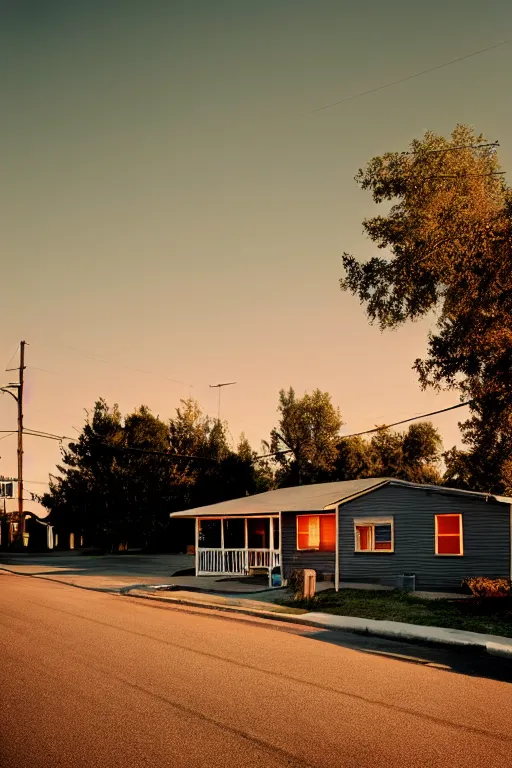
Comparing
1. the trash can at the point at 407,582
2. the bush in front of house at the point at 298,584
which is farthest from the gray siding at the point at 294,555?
the bush in front of house at the point at 298,584

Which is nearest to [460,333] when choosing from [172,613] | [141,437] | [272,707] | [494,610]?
[494,610]

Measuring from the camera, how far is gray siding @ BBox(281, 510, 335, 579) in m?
30.4

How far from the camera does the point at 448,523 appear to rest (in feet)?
87.0

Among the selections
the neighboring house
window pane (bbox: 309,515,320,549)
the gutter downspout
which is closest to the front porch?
the neighboring house

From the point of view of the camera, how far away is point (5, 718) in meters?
8.16

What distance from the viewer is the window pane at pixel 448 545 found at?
86.0 feet

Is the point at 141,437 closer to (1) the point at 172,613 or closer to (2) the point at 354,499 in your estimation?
(2) the point at 354,499

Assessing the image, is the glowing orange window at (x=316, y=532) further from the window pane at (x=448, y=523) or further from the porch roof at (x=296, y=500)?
the window pane at (x=448, y=523)

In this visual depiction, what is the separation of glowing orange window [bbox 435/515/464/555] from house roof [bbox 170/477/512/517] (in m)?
0.99

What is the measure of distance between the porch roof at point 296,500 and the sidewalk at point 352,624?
618cm

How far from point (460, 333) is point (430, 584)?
921 centimetres

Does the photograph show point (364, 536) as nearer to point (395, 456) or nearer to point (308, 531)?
point (308, 531)

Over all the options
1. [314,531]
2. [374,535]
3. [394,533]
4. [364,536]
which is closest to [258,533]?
[314,531]

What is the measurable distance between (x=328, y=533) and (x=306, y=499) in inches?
76.3
